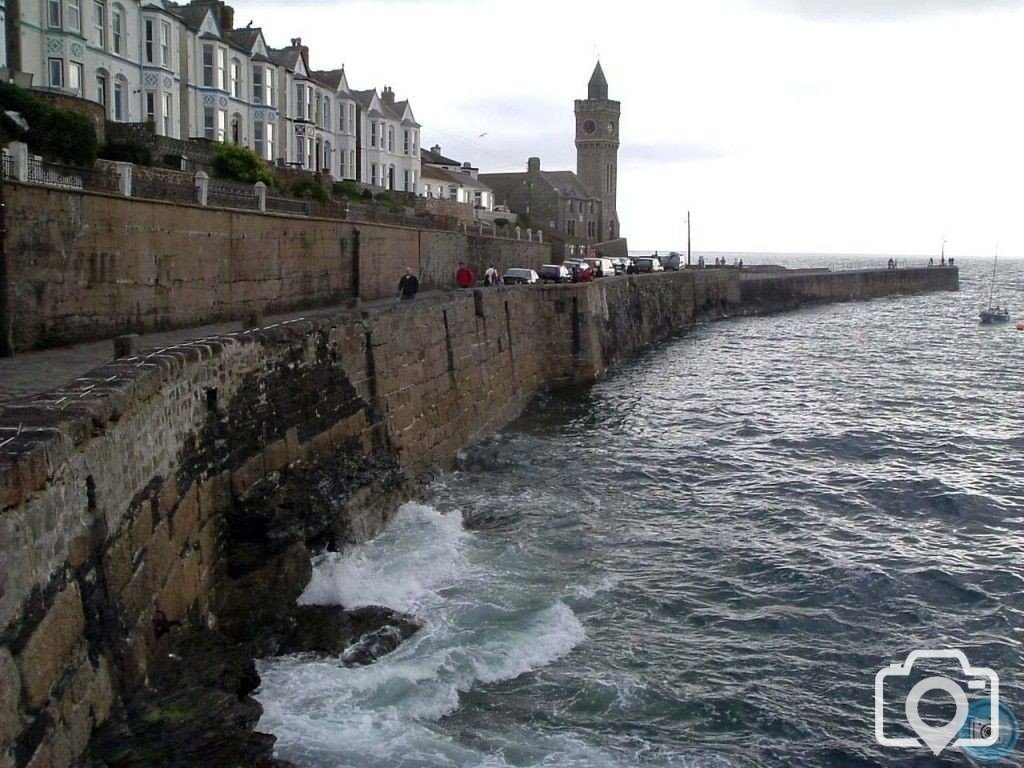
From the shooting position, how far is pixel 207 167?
31125 millimetres

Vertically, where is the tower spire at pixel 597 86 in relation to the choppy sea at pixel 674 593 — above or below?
above

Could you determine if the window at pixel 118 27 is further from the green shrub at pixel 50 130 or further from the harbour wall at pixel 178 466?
the harbour wall at pixel 178 466

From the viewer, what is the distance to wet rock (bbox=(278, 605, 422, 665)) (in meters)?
12.5

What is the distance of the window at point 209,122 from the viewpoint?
39656 millimetres

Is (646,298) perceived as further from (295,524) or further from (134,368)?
(134,368)

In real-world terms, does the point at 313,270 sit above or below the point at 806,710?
above

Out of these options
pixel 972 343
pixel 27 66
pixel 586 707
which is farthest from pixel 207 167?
pixel 972 343

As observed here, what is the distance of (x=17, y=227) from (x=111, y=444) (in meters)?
7.48

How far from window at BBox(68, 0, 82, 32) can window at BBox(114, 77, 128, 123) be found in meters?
2.90

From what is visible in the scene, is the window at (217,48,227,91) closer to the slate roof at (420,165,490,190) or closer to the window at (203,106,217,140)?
the window at (203,106,217,140)

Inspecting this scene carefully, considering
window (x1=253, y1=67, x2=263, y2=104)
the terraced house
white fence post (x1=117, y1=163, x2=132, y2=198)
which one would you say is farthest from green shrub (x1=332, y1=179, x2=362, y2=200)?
white fence post (x1=117, y1=163, x2=132, y2=198)

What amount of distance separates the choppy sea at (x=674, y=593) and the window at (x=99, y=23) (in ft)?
61.0

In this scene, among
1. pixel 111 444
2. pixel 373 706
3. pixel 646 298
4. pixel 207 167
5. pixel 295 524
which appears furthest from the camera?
pixel 646 298

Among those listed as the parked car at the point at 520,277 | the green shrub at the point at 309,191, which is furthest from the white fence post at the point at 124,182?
the parked car at the point at 520,277
